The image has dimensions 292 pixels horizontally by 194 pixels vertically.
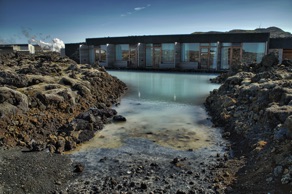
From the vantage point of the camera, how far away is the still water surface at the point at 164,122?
1013 cm

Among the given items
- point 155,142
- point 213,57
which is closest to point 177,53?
point 213,57

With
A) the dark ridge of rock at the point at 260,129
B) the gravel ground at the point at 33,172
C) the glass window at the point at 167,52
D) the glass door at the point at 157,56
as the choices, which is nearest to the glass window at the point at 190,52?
the glass window at the point at 167,52

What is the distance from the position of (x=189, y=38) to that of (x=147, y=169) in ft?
94.6

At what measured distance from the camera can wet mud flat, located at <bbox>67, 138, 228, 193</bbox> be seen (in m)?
6.74

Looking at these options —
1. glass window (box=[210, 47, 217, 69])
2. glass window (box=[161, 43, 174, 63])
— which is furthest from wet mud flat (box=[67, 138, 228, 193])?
glass window (box=[161, 43, 174, 63])

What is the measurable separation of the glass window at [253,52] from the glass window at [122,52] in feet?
49.9

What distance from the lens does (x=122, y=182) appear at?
6.99 metres

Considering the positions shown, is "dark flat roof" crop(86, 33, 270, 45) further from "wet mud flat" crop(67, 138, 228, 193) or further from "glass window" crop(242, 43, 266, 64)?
"wet mud flat" crop(67, 138, 228, 193)

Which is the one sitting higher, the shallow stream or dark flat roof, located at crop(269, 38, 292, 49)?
dark flat roof, located at crop(269, 38, 292, 49)

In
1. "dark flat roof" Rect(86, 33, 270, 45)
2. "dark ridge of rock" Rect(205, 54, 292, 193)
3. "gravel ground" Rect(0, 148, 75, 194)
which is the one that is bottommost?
"gravel ground" Rect(0, 148, 75, 194)

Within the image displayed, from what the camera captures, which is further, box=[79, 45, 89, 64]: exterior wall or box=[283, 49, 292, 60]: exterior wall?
box=[79, 45, 89, 64]: exterior wall

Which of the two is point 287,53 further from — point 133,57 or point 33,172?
point 33,172

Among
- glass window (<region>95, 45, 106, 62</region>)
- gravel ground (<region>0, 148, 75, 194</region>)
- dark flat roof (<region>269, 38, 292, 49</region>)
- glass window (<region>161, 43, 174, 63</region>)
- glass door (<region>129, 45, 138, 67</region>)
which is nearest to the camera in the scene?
gravel ground (<region>0, 148, 75, 194</region>)

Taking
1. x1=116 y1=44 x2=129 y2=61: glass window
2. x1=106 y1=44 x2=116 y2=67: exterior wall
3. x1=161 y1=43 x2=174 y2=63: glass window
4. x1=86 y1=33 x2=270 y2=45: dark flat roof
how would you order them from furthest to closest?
x1=106 y1=44 x2=116 y2=67: exterior wall < x1=116 y1=44 x2=129 y2=61: glass window < x1=161 y1=43 x2=174 y2=63: glass window < x1=86 y1=33 x2=270 y2=45: dark flat roof
